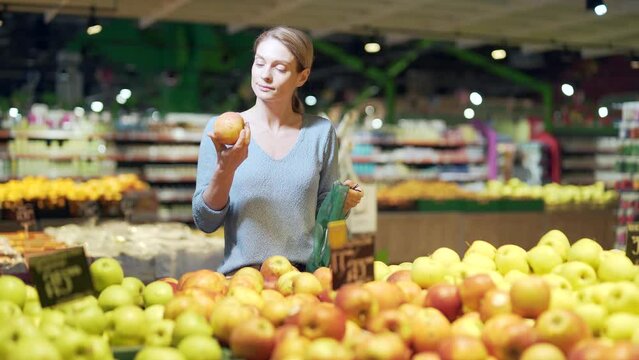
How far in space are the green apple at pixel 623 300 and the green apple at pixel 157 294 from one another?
102cm

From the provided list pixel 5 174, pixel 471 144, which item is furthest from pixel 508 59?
pixel 5 174

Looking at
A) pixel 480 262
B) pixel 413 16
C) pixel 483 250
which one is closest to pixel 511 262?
pixel 480 262

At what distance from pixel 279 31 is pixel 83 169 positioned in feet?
29.0

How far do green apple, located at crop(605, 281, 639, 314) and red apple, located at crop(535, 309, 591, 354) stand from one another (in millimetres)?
256

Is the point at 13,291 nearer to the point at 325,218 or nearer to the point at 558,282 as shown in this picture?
the point at 325,218

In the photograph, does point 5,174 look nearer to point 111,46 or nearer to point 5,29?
point 111,46

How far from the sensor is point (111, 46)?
14.8 meters

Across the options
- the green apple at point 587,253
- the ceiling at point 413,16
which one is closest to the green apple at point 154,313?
the green apple at point 587,253

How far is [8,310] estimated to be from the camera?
6.08 feet

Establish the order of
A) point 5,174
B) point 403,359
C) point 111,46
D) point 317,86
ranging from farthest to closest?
point 317,86, point 111,46, point 5,174, point 403,359

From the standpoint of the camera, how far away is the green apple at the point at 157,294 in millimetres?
2059

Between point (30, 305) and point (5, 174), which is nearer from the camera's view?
point (30, 305)

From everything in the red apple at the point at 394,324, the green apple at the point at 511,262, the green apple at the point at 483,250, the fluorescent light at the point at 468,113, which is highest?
the fluorescent light at the point at 468,113

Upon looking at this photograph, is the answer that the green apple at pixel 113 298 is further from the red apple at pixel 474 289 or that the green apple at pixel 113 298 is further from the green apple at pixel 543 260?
the green apple at pixel 543 260
